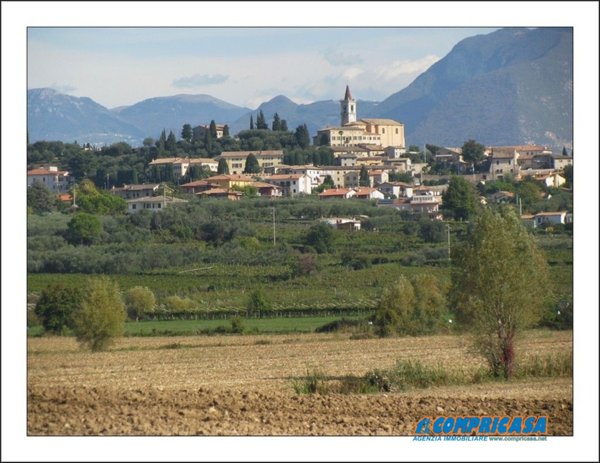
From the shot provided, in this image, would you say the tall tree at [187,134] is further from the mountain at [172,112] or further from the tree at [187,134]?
the mountain at [172,112]

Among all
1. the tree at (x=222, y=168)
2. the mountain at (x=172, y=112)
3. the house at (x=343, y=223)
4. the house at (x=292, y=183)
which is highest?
the mountain at (x=172, y=112)

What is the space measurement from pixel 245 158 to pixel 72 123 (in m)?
35.1

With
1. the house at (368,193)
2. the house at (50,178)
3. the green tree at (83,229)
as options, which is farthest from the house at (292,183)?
the green tree at (83,229)

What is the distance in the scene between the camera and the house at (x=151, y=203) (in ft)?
146

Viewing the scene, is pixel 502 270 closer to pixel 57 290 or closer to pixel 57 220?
pixel 57 290

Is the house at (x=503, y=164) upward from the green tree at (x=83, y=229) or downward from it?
upward

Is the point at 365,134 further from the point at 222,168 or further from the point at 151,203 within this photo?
the point at 151,203

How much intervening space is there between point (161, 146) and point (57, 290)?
109 ft

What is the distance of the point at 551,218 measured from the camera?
1334 inches

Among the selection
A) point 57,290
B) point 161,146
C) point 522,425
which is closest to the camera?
point 522,425

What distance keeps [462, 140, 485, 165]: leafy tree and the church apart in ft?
31.0

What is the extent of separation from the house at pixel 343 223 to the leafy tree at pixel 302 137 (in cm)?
1514
